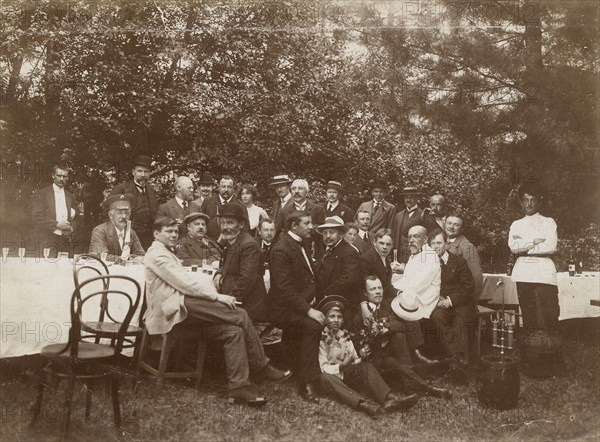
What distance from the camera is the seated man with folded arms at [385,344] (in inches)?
171

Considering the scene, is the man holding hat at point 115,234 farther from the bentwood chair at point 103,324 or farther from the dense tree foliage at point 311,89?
the dense tree foliage at point 311,89

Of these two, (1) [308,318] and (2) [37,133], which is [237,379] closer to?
(1) [308,318]

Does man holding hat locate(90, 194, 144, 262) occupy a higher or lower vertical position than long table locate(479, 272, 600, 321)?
higher

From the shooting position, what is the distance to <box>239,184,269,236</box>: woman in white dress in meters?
6.13

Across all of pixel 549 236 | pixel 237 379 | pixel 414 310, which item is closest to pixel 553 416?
pixel 414 310

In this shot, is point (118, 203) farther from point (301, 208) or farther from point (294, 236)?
point (301, 208)

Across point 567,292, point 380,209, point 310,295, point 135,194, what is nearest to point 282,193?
point 380,209

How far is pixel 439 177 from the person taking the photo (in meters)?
6.98

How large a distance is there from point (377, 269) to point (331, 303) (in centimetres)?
69

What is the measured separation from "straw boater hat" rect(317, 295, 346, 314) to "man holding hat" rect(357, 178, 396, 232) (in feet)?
7.95

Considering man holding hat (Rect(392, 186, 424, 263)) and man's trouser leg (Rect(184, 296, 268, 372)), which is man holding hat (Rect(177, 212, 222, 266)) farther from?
man holding hat (Rect(392, 186, 424, 263))

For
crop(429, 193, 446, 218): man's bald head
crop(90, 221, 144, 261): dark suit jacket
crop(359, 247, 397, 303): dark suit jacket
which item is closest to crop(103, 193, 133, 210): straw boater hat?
crop(90, 221, 144, 261): dark suit jacket

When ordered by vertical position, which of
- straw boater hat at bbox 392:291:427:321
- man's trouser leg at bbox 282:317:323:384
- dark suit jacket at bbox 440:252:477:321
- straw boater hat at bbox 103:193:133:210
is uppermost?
straw boater hat at bbox 103:193:133:210

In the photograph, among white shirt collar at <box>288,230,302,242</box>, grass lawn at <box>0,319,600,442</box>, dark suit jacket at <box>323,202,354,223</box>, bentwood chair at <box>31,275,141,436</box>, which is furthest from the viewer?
dark suit jacket at <box>323,202,354,223</box>
